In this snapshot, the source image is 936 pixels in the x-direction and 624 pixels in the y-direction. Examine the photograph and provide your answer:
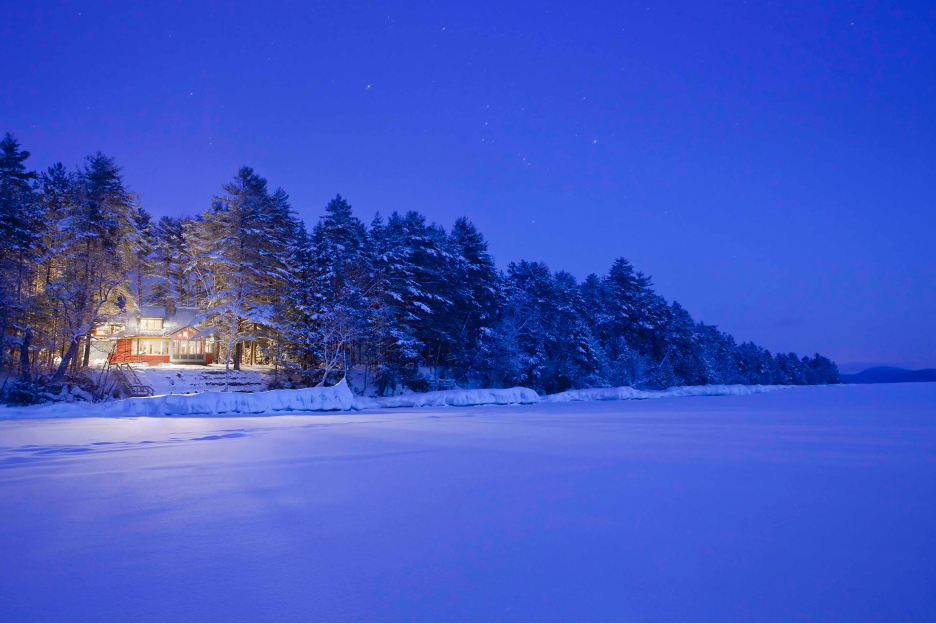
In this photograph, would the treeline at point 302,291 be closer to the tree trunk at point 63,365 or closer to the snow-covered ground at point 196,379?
the tree trunk at point 63,365

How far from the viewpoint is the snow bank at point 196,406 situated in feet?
56.3

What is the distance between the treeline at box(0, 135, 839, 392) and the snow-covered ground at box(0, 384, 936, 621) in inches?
808

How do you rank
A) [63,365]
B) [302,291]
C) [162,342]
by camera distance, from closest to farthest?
[63,365]
[302,291]
[162,342]

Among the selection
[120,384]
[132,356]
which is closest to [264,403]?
[120,384]

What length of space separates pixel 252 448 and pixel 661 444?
23.0 feet

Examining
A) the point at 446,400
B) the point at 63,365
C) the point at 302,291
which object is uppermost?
the point at 302,291

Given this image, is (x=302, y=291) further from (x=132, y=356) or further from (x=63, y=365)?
(x=132, y=356)

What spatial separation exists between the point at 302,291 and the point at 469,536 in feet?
88.6

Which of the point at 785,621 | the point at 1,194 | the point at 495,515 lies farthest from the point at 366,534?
the point at 1,194

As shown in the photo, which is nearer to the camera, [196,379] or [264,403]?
[264,403]

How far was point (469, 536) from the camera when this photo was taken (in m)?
3.64

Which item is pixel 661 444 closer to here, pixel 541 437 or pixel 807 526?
pixel 541 437

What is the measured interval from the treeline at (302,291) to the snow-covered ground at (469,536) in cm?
2052

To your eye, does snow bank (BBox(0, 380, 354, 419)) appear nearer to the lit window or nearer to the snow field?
the snow field
